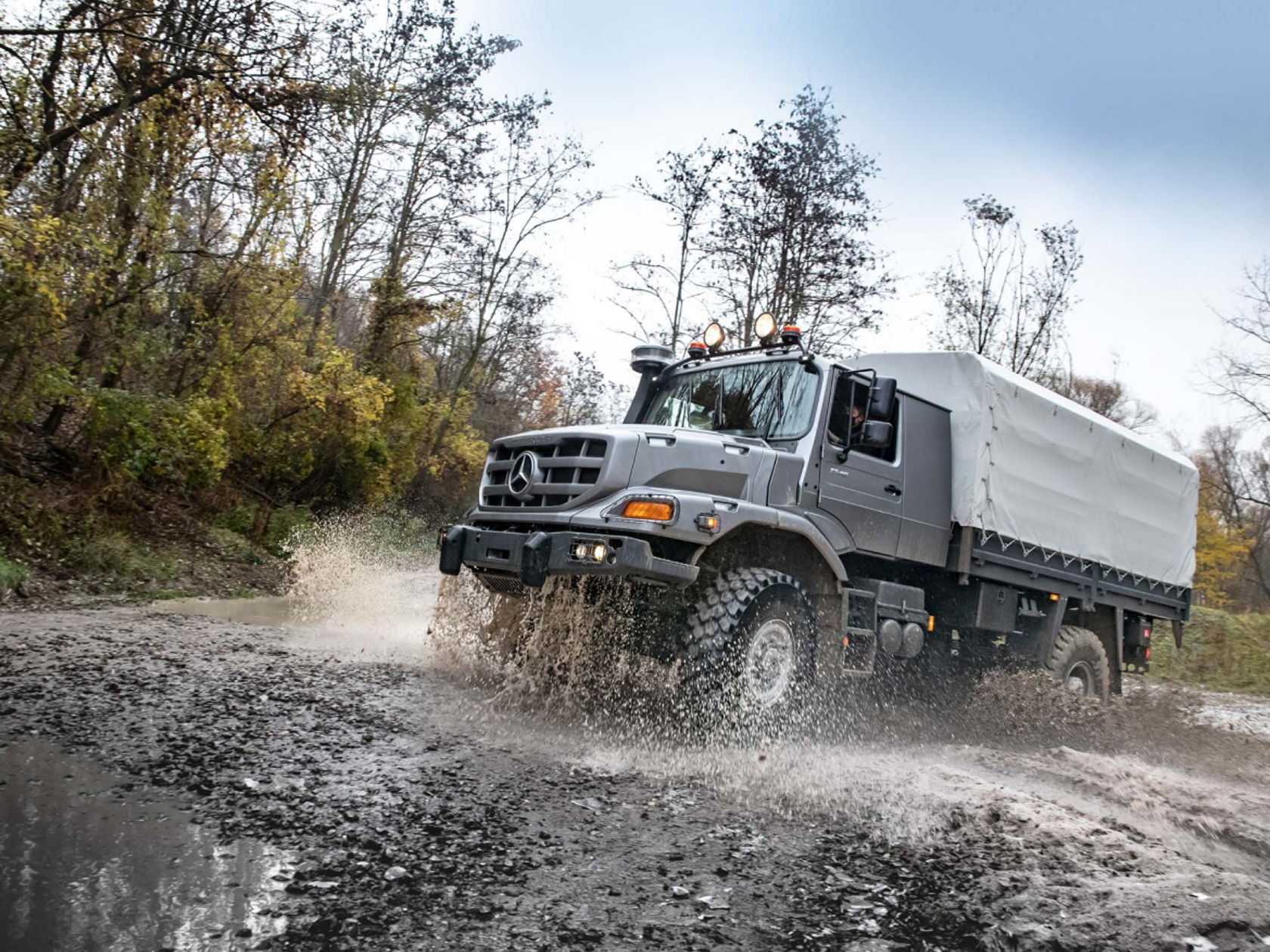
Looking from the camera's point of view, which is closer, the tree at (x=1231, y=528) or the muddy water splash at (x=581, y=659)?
the muddy water splash at (x=581, y=659)

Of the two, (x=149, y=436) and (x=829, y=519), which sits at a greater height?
(x=149, y=436)

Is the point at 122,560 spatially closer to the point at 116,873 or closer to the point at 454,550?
the point at 454,550

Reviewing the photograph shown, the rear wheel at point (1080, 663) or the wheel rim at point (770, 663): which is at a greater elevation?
the rear wheel at point (1080, 663)

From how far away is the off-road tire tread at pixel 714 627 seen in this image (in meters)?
5.59

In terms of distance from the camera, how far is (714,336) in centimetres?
765

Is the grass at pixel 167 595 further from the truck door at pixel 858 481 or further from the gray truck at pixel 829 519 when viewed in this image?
the truck door at pixel 858 481

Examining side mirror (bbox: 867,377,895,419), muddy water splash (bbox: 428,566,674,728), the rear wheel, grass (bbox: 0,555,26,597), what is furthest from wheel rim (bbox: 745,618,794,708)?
grass (bbox: 0,555,26,597)

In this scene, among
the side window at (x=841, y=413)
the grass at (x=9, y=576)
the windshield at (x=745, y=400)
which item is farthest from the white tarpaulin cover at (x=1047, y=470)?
the grass at (x=9, y=576)

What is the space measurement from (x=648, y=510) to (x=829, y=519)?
167 centimetres

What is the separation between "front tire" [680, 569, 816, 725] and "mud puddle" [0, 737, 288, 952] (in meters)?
2.87

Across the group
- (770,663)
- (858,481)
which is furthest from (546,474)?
(858,481)

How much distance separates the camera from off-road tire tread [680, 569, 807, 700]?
18.3 feet

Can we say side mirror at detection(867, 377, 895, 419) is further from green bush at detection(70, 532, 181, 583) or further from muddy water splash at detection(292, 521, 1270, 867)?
green bush at detection(70, 532, 181, 583)

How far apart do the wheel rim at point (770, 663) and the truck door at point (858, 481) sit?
107 cm
